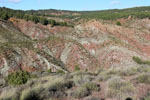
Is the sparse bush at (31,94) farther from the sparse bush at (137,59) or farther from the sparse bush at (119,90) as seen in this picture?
the sparse bush at (137,59)

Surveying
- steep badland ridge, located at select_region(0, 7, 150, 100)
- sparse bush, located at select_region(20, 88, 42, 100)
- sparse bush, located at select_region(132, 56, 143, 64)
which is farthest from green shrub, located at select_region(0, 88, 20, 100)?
sparse bush, located at select_region(132, 56, 143, 64)

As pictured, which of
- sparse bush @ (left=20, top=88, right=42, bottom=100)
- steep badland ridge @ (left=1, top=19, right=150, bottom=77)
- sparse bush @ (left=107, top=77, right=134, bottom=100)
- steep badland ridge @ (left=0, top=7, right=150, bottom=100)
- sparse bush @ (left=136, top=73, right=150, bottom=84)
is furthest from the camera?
steep badland ridge @ (left=1, top=19, right=150, bottom=77)

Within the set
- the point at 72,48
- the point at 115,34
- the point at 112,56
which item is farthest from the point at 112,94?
the point at 115,34

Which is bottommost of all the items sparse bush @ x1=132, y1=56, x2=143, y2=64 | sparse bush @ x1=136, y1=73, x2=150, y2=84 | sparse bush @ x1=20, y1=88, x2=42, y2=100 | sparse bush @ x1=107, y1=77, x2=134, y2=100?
sparse bush @ x1=132, y1=56, x2=143, y2=64

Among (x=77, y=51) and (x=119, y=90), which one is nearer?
(x=119, y=90)

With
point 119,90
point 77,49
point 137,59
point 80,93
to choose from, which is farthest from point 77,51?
point 80,93

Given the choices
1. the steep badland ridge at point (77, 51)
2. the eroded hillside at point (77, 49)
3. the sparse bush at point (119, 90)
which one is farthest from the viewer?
the eroded hillside at point (77, 49)

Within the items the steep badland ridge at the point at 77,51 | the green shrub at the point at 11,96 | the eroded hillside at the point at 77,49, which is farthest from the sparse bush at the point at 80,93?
the eroded hillside at the point at 77,49

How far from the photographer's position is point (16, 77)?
15.1 meters

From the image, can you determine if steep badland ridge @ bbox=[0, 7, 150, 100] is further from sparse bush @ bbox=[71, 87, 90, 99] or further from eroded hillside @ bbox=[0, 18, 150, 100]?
sparse bush @ bbox=[71, 87, 90, 99]

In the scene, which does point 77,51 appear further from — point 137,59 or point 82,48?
point 137,59

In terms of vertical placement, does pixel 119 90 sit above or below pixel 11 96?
below

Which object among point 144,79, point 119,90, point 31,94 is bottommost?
point 144,79

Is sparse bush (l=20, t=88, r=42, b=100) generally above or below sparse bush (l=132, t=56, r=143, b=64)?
above
